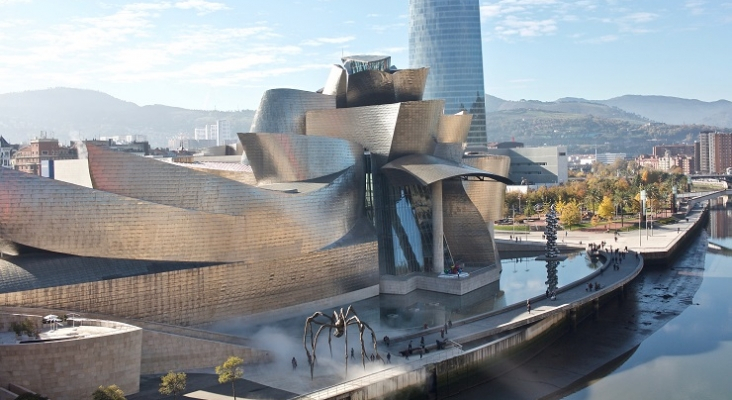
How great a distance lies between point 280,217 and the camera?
33.3 m

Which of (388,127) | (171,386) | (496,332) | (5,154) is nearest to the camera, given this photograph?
(171,386)

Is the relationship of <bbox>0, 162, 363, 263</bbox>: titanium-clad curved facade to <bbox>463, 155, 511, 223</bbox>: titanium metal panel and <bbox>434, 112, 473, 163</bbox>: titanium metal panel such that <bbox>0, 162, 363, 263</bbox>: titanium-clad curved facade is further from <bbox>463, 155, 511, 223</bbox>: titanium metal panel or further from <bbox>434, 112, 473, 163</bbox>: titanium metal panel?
<bbox>463, 155, 511, 223</bbox>: titanium metal panel

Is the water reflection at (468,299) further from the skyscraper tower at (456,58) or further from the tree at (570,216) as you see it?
the skyscraper tower at (456,58)

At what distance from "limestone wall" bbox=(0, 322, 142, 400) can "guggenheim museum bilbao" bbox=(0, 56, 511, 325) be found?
388cm

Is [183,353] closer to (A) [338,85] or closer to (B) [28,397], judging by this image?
(B) [28,397]

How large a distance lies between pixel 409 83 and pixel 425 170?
7.44 m

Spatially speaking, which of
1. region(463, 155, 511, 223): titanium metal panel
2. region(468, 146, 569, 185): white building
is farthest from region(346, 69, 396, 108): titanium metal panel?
region(468, 146, 569, 185): white building

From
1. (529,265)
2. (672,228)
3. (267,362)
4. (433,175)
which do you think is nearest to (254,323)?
(267,362)

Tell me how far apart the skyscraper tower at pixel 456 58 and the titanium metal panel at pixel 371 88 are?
271 ft

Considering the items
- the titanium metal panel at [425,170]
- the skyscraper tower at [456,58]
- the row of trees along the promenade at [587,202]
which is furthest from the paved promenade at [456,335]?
the skyscraper tower at [456,58]

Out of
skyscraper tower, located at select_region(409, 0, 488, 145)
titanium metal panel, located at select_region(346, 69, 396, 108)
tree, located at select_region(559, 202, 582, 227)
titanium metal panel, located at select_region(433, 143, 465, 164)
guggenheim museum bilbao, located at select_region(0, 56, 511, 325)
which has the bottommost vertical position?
tree, located at select_region(559, 202, 582, 227)

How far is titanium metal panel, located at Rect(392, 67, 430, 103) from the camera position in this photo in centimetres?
4340

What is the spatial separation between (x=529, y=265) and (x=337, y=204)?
17.9m

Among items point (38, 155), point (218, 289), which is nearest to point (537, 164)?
point (38, 155)
